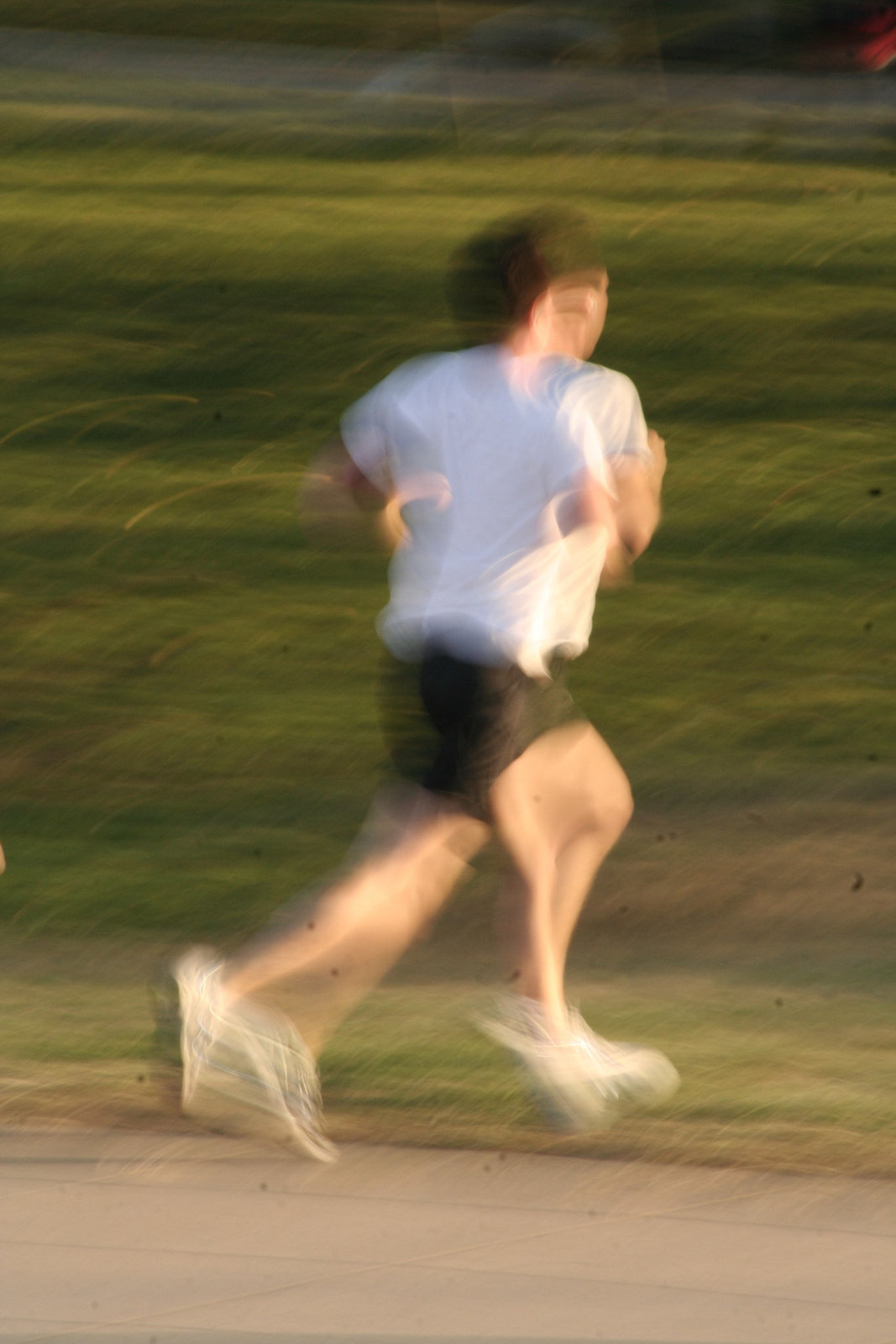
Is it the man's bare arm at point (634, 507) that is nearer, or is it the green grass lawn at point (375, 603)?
the man's bare arm at point (634, 507)

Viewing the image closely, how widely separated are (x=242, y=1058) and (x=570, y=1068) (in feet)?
1.89

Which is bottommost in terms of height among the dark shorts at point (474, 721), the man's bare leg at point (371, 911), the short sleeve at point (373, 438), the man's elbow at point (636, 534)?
the man's bare leg at point (371, 911)

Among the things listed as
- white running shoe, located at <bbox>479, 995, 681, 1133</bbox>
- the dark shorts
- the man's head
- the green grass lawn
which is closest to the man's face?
the man's head

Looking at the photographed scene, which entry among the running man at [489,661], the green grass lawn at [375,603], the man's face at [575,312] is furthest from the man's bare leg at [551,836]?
the man's face at [575,312]

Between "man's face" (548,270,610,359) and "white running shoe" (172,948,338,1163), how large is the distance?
50.8 inches

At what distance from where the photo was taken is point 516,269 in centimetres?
354

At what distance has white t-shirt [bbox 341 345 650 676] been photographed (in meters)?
3.39

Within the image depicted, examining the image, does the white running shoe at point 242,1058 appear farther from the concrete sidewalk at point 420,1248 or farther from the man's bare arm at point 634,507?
the man's bare arm at point 634,507

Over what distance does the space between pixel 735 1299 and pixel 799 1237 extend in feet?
0.88

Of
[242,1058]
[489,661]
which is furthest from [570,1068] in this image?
[489,661]

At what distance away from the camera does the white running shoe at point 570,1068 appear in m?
3.43

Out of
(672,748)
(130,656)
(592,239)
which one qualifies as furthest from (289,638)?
(592,239)

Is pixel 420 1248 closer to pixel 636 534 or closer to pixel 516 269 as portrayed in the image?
pixel 636 534

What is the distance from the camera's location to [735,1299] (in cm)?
299
